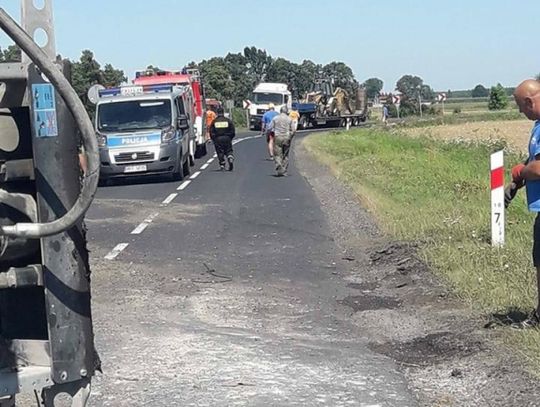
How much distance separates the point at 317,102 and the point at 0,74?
205 feet

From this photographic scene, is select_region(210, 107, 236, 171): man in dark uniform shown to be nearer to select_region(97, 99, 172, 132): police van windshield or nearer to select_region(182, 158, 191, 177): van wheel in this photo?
select_region(182, 158, 191, 177): van wheel

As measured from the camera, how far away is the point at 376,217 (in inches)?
590

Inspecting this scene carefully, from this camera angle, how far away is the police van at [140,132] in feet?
76.2

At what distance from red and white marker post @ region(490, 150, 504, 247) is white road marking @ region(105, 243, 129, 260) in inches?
181

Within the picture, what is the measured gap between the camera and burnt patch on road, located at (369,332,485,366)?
701cm

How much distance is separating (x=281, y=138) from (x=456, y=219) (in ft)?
37.6

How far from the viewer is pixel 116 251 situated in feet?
40.5

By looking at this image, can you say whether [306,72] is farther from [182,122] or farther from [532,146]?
[532,146]

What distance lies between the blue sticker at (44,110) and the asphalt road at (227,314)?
3151 millimetres

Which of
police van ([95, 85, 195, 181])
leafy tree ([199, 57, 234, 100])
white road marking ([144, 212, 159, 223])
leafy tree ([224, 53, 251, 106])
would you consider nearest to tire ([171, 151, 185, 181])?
police van ([95, 85, 195, 181])

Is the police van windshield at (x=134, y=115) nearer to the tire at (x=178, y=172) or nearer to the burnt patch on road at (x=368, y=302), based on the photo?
the tire at (x=178, y=172)

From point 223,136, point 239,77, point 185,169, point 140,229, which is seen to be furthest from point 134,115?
point 239,77

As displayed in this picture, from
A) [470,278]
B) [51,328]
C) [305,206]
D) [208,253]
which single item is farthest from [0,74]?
[305,206]

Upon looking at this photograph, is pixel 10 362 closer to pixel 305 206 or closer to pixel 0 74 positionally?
pixel 0 74
